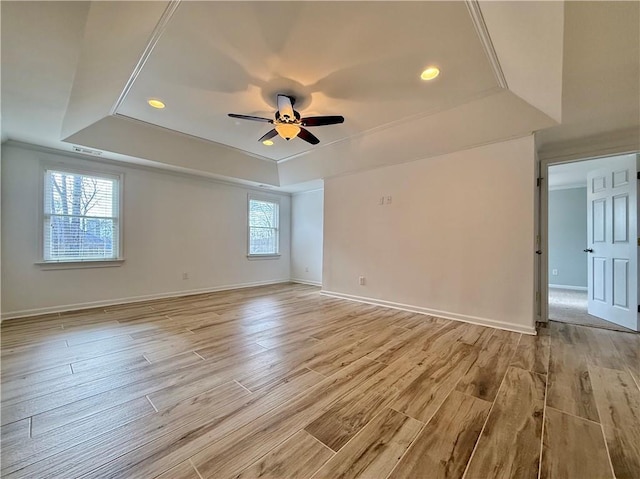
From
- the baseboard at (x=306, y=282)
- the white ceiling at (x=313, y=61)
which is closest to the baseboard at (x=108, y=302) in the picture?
the baseboard at (x=306, y=282)

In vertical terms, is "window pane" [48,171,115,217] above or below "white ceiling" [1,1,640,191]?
below

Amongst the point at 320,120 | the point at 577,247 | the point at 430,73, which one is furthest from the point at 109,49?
the point at 577,247

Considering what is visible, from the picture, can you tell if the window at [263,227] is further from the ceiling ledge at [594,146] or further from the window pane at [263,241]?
the ceiling ledge at [594,146]

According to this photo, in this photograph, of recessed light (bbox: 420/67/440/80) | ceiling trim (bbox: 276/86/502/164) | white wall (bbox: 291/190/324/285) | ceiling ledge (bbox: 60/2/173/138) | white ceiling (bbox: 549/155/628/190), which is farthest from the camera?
white wall (bbox: 291/190/324/285)

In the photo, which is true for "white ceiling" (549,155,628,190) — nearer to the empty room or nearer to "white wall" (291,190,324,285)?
the empty room

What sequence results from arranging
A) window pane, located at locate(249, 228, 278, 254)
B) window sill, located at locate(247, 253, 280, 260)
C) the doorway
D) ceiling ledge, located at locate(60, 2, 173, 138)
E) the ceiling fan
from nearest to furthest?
ceiling ledge, located at locate(60, 2, 173, 138)
the ceiling fan
the doorway
window sill, located at locate(247, 253, 280, 260)
window pane, located at locate(249, 228, 278, 254)

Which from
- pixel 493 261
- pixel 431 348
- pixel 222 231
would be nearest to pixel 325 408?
pixel 431 348

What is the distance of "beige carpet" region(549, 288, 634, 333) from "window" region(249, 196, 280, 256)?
5542 mm

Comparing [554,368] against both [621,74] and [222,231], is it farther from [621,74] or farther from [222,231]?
[222,231]

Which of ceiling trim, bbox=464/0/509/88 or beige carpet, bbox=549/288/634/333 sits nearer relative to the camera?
ceiling trim, bbox=464/0/509/88

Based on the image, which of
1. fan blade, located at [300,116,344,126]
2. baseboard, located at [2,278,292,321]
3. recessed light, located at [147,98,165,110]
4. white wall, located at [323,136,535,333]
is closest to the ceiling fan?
fan blade, located at [300,116,344,126]

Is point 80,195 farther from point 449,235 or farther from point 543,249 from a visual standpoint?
point 543,249

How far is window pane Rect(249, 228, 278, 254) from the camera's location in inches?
247

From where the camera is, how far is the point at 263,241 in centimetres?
650
